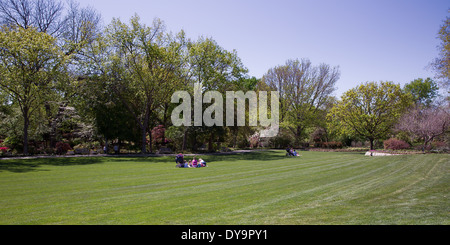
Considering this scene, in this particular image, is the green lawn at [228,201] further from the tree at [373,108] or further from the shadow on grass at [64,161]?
the tree at [373,108]

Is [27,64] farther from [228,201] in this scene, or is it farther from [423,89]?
[423,89]

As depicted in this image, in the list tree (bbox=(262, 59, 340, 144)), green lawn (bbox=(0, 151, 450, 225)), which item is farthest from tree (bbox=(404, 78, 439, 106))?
green lawn (bbox=(0, 151, 450, 225))

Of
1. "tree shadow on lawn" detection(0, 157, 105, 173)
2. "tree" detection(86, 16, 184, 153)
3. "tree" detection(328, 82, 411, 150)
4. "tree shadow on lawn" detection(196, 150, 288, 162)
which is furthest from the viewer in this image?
"tree" detection(328, 82, 411, 150)

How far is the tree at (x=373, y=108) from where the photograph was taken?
34906mm

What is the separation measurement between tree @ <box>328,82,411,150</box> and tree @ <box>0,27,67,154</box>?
1327 inches

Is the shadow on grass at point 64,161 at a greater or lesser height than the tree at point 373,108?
lesser

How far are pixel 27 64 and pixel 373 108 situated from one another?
38761mm

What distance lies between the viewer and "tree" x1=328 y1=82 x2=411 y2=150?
34906 mm

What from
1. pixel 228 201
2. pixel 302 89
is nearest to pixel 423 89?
pixel 302 89

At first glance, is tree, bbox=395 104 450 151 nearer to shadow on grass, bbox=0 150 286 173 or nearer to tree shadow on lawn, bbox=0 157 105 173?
shadow on grass, bbox=0 150 286 173

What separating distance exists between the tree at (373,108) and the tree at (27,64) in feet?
111

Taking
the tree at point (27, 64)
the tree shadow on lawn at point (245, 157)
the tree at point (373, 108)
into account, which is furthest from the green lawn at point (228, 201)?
the tree at point (373, 108)

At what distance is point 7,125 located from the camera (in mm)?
28172
